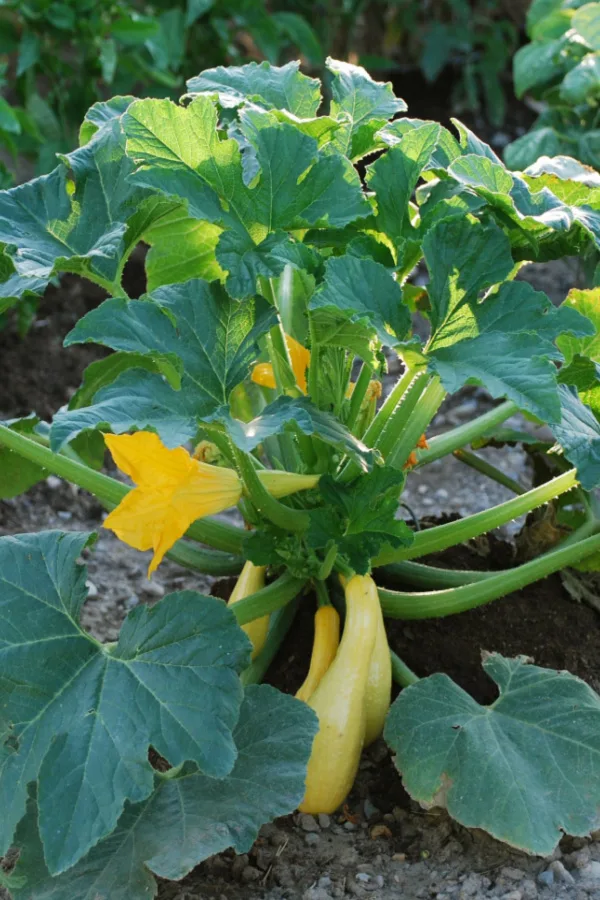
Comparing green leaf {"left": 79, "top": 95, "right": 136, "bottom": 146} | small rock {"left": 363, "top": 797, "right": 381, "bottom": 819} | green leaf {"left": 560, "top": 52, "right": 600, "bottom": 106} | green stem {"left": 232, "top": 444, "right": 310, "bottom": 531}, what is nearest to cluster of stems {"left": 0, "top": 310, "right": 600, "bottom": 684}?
green stem {"left": 232, "top": 444, "right": 310, "bottom": 531}

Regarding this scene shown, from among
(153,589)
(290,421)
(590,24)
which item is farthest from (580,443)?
(590,24)

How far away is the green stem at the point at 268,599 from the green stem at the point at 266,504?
4.4 inches

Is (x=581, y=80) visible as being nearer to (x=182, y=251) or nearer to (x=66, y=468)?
(x=182, y=251)

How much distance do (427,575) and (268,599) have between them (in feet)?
1.24

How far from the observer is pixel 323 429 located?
1.58 m

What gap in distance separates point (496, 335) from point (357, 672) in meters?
0.58

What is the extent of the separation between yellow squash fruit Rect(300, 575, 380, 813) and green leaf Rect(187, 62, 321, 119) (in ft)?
2.71

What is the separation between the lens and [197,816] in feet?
5.28

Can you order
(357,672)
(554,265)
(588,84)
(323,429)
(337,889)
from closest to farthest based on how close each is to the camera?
1. (323,429)
2. (337,889)
3. (357,672)
4. (588,84)
5. (554,265)

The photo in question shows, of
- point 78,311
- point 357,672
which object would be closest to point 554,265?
point 78,311

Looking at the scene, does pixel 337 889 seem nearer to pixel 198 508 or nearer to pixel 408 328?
pixel 198 508

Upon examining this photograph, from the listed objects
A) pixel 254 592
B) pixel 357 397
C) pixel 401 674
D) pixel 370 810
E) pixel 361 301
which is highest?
pixel 361 301

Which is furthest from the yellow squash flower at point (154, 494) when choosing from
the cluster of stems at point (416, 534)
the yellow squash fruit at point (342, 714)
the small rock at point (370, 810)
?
the small rock at point (370, 810)

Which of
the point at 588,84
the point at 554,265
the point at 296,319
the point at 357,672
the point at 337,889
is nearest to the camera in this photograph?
Result: the point at 337,889
